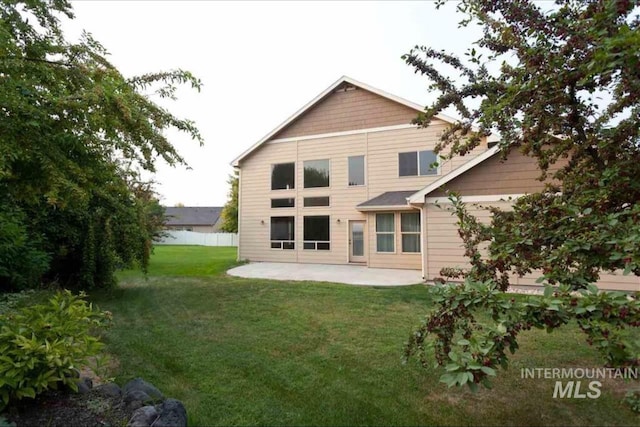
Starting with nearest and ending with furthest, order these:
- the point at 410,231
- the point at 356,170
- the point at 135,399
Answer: the point at 135,399 < the point at 410,231 < the point at 356,170

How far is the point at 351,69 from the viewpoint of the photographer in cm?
1448

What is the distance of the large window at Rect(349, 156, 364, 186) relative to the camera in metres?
14.5

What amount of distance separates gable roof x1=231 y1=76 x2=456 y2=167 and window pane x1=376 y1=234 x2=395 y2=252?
4.95 metres

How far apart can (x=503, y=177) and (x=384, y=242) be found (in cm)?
551

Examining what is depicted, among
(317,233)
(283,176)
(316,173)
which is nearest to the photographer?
(317,233)

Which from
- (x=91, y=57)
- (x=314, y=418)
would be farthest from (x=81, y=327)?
(x=91, y=57)

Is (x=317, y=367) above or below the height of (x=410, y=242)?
below

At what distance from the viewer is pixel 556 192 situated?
332 cm

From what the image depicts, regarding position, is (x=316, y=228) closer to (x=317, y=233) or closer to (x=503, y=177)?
(x=317, y=233)

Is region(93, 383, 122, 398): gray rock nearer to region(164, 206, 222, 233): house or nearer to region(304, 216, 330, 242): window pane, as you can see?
region(304, 216, 330, 242): window pane

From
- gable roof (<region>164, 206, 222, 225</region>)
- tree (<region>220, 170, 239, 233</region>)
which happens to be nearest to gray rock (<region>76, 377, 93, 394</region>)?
tree (<region>220, 170, 239, 233</region>)

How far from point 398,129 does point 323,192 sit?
4.18 m

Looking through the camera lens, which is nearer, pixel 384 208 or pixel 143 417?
pixel 143 417

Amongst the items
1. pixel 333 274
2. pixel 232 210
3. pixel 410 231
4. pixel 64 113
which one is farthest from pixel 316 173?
pixel 232 210
